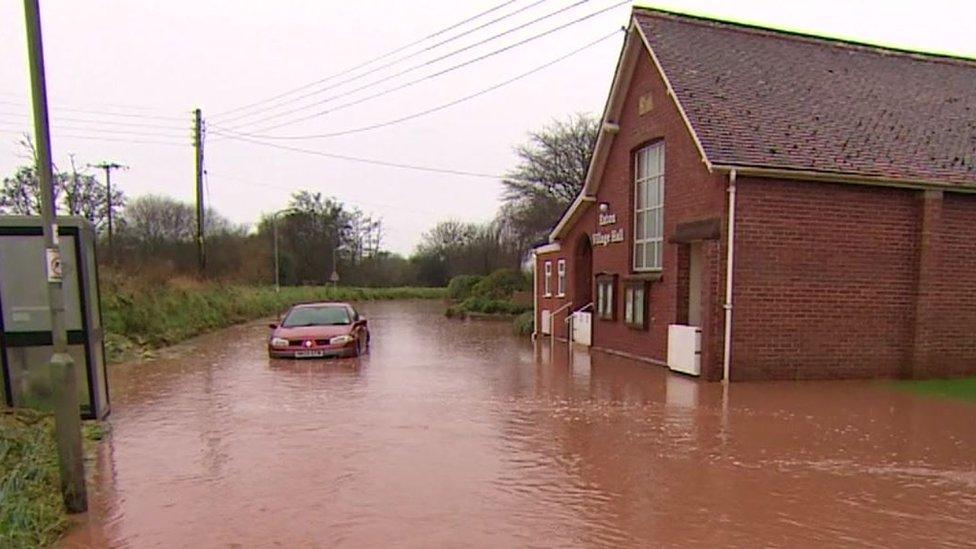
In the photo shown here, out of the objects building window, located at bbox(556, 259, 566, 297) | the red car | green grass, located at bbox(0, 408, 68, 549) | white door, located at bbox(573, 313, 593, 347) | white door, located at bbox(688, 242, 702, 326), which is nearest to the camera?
green grass, located at bbox(0, 408, 68, 549)

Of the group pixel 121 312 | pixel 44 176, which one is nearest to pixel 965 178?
pixel 44 176

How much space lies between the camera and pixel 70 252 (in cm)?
711

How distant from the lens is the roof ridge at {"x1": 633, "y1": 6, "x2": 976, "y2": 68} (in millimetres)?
14977

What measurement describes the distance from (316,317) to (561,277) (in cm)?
841

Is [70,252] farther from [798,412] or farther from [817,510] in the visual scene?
[798,412]

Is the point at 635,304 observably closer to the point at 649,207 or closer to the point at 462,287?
the point at 649,207

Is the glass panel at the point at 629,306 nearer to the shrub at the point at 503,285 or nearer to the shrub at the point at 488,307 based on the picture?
the shrub at the point at 488,307

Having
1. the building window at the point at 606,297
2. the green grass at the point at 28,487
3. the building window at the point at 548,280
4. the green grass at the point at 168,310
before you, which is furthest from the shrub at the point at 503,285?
the green grass at the point at 28,487

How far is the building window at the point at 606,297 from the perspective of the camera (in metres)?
16.5

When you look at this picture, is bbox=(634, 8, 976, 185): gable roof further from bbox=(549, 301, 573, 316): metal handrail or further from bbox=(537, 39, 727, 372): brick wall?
bbox=(549, 301, 573, 316): metal handrail

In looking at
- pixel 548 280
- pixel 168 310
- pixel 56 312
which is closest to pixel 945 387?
pixel 548 280

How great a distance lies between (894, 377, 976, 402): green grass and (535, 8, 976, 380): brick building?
12.2 inches

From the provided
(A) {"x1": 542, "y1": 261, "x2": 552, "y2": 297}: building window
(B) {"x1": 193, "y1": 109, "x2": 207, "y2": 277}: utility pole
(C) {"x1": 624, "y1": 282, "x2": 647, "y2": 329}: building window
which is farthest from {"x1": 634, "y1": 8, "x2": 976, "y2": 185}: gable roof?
(B) {"x1": 193, "y1": 109, "x2": 207, "y2": 277}: utility pole

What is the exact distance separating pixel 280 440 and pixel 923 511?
21.9ft
